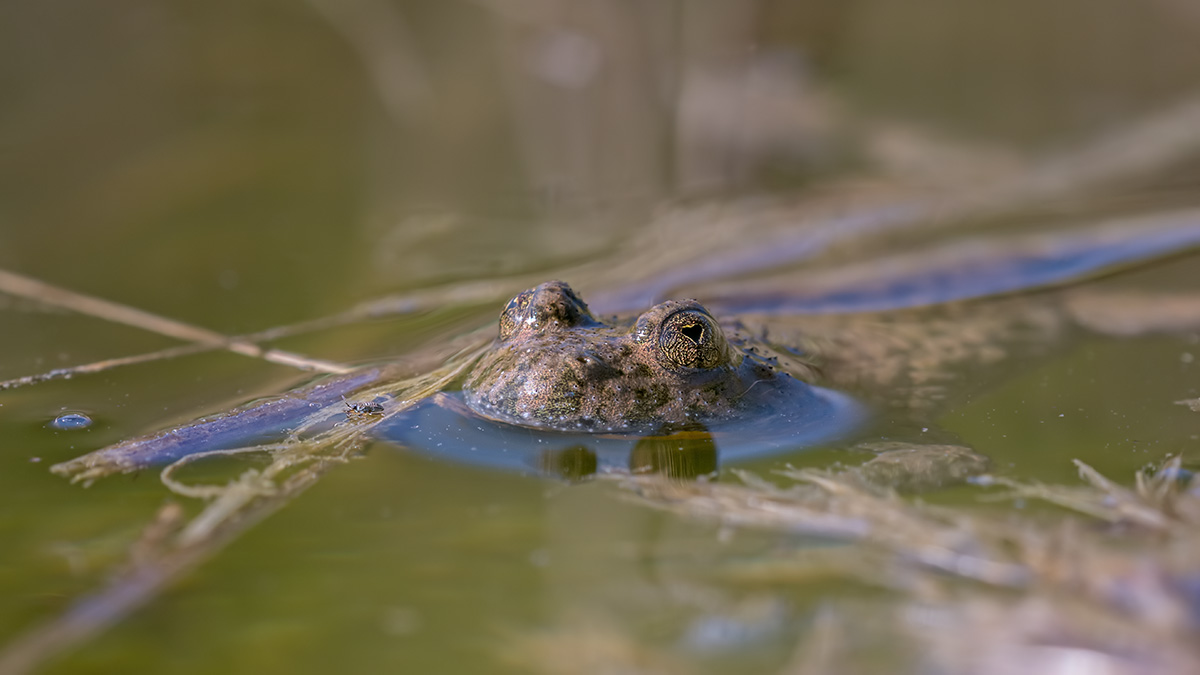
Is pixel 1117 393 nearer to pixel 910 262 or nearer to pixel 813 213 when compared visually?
pixel 910 262

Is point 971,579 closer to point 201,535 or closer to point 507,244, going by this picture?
point 201,535

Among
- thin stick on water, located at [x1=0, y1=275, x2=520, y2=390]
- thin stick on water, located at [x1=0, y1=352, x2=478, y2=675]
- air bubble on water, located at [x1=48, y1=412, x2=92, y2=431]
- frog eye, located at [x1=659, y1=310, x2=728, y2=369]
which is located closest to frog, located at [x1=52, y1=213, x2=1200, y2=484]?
frog eye, located at [x1=659, y1=310, x2=728, y2=369]

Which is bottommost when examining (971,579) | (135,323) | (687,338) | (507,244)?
(971,579)

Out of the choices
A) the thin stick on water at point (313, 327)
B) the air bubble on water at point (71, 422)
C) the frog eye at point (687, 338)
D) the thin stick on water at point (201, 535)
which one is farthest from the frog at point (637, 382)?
the thin stick on water at point (313, 327)

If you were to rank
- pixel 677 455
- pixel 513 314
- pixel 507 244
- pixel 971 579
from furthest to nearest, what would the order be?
pixel 507 244, pixel 513 314, pixel 677 455, pixel 971 579

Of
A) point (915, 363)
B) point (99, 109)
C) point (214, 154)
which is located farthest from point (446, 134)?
point (915, 363)

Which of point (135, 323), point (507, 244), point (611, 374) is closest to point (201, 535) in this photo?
point (611, 374)
